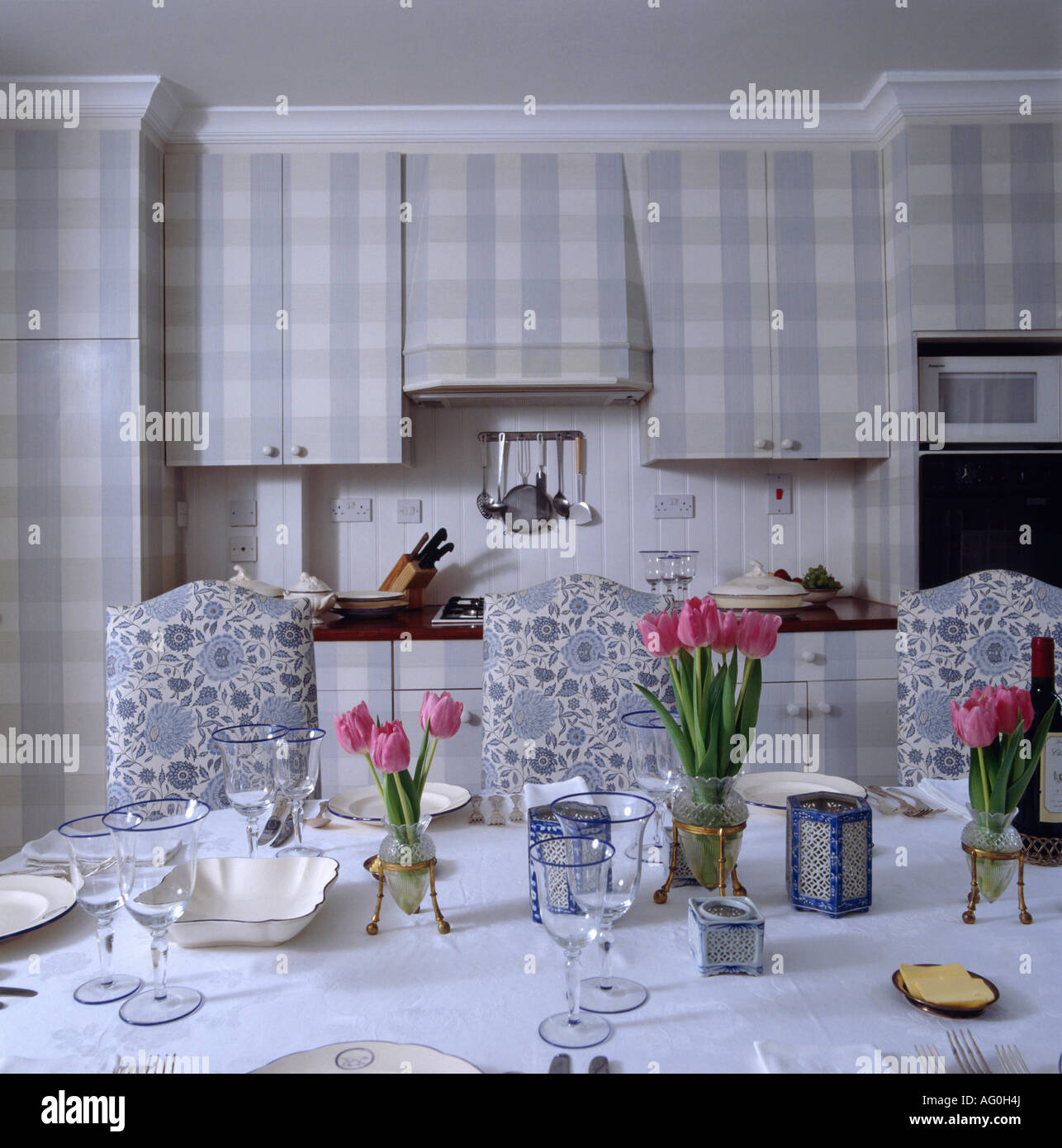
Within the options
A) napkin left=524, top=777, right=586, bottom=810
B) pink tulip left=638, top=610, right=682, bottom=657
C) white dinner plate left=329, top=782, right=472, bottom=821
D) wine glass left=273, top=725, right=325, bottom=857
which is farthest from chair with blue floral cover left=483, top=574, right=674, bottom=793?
pink tulip left=638, top=610, right=682, bottom=657

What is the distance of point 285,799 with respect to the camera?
1162 mm

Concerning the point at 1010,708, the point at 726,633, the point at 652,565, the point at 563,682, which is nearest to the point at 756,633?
the point at 726,633

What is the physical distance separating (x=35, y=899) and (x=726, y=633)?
2.61 feet

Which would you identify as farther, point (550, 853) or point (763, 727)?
point (763, 727)

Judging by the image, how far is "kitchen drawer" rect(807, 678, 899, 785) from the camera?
8.39ft

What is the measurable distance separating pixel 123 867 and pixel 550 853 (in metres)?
0.37

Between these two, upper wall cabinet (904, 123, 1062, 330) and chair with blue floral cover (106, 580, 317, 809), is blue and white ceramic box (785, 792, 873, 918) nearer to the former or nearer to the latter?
chair with blue floral cover (106, 580, 317, 809)

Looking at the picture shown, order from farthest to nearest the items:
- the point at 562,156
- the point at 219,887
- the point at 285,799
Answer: the point at 562,156 → the point at 285,799 → the point at 219,887

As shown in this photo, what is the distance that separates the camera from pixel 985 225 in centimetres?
264

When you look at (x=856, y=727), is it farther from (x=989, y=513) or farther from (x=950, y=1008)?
(x=950, y=1008)

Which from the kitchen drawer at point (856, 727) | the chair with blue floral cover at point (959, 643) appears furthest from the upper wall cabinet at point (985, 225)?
the chair with blue floral cover at point (959, 643)

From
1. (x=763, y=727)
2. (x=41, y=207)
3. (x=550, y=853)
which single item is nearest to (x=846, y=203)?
(x=763, y=727)
